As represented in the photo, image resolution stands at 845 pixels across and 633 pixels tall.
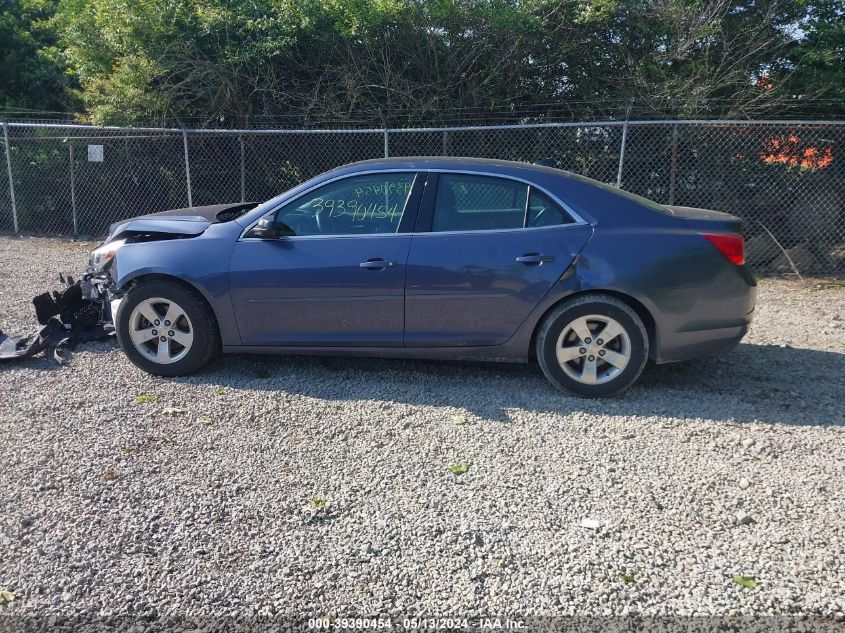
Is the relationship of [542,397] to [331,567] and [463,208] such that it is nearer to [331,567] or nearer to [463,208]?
[463,208]

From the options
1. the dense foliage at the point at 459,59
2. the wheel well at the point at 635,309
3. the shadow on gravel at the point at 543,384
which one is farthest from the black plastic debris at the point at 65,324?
the dense foliage at the point at 459,59

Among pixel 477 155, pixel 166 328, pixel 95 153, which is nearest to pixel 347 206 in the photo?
pixel 166 328

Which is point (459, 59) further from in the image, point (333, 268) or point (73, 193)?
point (73, 193)

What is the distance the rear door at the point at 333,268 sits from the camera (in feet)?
16.7

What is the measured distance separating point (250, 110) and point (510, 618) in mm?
9724

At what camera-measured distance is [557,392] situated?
515cm

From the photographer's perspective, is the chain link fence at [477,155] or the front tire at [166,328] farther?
the chain link fence at [477,155]

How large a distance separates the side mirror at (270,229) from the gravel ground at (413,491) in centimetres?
108

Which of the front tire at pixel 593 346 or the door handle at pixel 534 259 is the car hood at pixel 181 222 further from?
the front tire at pixel 593 346

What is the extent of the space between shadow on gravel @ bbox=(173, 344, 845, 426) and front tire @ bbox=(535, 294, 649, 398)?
0.48ft

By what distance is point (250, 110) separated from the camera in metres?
11.0

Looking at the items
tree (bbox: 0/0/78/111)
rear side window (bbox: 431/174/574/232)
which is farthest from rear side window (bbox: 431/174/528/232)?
tree (bbox: 0/0/78/111)

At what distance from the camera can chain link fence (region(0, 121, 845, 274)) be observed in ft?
30.8

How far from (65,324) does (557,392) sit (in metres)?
4.30
